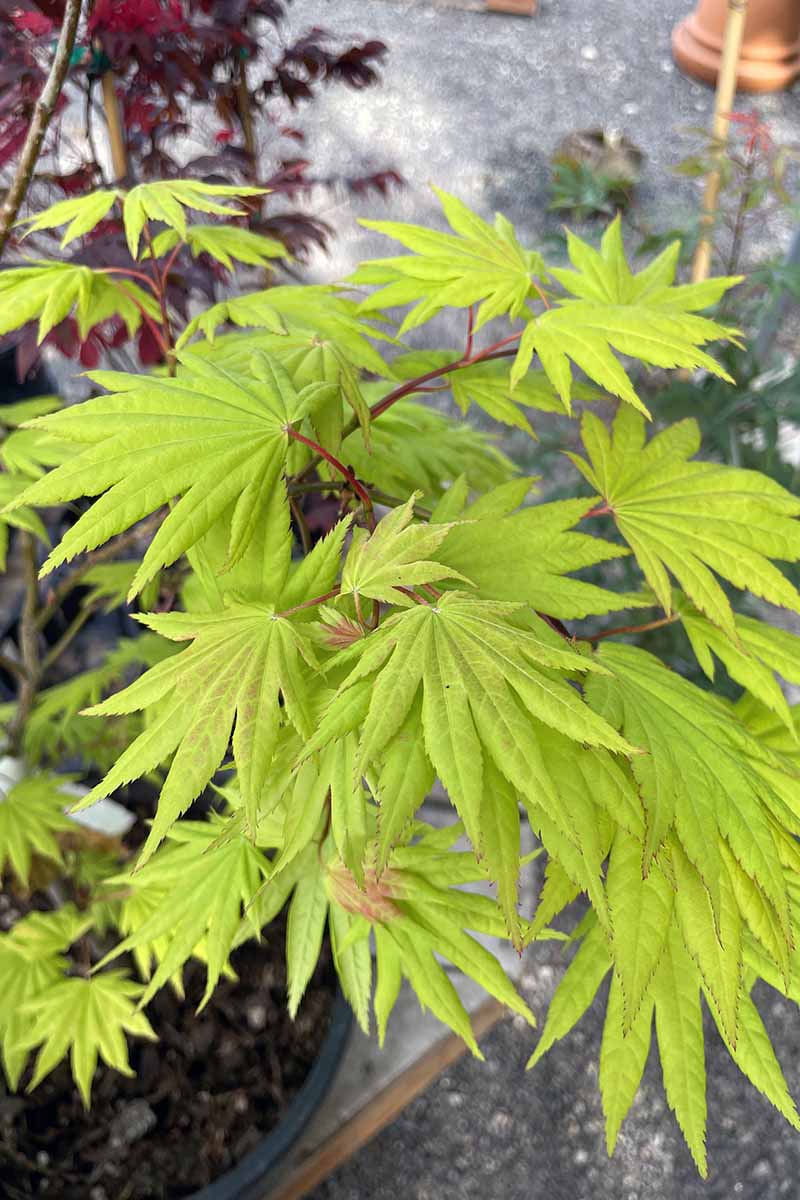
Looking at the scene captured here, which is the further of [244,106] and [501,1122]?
[244,106]

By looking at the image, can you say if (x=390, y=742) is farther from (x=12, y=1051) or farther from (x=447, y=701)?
(x=12, y=1051)

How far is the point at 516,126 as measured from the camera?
12.1 feet

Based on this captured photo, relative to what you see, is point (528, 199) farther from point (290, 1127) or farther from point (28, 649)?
point (290, 1127)

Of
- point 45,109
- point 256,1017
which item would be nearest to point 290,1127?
point 256,1017

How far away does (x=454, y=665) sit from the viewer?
0.51 metres

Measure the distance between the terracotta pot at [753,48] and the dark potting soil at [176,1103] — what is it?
3911 millimetres

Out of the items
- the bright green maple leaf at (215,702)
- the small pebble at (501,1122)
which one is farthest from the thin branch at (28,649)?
the small pebble at (501,1122)

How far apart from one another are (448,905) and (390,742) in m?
0.33

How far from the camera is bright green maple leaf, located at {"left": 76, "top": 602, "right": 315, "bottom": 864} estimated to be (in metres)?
0.51

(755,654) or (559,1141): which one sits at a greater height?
(755,654)

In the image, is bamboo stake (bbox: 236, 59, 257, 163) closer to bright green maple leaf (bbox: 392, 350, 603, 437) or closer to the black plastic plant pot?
bright green maple leaf (bbox: 392, 350, 603, 437)

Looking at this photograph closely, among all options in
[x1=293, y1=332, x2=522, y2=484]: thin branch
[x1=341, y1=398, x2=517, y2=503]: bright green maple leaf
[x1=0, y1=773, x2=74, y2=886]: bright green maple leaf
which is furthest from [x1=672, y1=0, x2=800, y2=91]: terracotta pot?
[x1=0, y1=773, x2=74, y2=886]: bright green maple leaf

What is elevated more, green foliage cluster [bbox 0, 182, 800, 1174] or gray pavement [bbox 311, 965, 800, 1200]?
green foliage cluster [bbox 0, 182, 800, 1174]

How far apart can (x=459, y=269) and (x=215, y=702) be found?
16.1 inches
